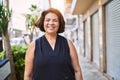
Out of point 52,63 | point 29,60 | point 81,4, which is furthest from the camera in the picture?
point 81,4

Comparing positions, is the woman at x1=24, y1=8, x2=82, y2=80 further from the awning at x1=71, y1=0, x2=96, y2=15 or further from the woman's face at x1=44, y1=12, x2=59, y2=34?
the awning at x1=71, y1=0, x2=96, y2=15

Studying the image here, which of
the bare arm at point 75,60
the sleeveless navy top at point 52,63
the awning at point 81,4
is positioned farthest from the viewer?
the awning at point 81,4

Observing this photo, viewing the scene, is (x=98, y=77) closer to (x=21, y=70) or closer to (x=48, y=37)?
(x=21, y=70)

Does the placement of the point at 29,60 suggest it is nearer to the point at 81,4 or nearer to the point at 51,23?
the point at 51,23

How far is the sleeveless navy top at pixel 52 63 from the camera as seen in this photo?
2.24 m

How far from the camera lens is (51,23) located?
7.78 ft

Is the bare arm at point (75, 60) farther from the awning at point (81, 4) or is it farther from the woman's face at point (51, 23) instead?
the awning at point (81, 4)

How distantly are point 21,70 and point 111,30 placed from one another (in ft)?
10.9

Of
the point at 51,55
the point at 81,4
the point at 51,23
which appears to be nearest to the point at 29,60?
the point at 51,55

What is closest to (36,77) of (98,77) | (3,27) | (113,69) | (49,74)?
(49,74)

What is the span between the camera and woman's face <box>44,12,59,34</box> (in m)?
2.38

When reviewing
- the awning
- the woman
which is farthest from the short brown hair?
the awning

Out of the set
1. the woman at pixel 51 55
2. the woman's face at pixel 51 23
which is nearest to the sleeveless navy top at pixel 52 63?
the woman at pixel 51 55

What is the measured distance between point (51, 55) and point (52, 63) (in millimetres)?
68
